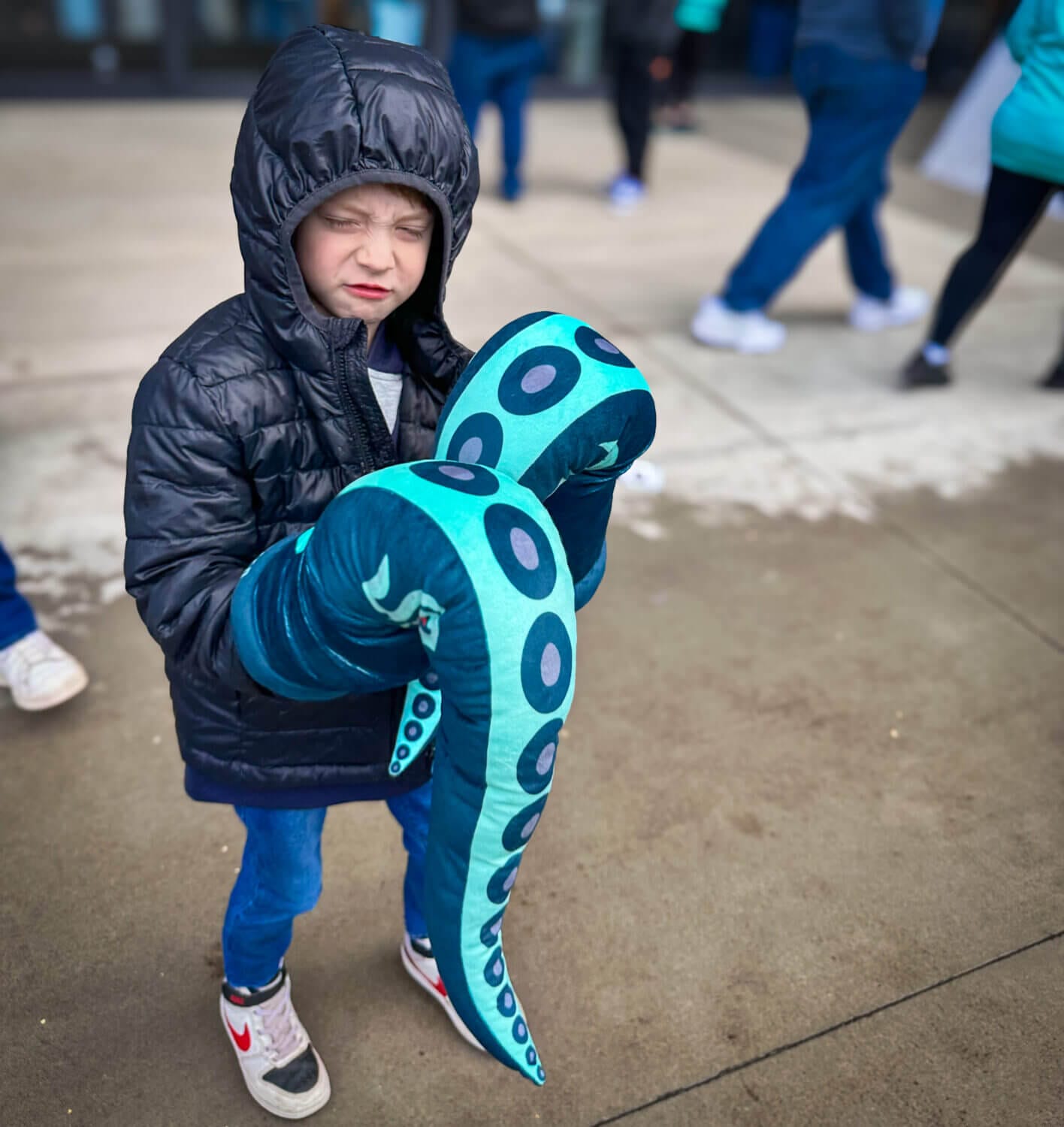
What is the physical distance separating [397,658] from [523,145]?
201 inches

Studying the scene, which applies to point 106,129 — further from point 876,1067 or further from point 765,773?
point 876,1067

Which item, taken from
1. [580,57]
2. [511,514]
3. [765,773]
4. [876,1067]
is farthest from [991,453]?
[580,57]

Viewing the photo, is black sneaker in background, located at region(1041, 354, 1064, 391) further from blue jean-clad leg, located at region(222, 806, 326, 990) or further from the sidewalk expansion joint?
blue jean-clad leg, located at region(222, 806, 326, 990)

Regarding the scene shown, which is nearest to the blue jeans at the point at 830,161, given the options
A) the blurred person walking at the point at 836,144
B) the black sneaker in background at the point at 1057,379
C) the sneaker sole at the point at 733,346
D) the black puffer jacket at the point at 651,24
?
the blurred person walking at the point at 836,144

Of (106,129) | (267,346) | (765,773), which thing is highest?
(267,346)

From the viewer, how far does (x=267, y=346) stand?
4.38 ft

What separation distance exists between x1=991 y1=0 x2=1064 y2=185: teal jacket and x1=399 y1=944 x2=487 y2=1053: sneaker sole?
2.86 m

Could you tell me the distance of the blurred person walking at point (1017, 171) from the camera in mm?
3145

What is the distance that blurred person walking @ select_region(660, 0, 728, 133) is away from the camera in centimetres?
732

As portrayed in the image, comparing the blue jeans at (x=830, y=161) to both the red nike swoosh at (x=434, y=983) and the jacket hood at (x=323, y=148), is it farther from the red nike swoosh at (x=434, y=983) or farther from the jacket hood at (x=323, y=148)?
the red nike swoosh at (x=434, y=983)

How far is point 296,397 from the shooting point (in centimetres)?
134

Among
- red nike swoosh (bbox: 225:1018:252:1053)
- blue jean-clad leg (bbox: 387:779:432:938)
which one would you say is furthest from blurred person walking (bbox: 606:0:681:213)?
red nike swoosh (bbox: 225:1018:252:1053)

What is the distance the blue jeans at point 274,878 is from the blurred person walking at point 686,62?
6.79 metres

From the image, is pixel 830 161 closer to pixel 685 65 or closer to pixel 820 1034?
pixel 820 1034
